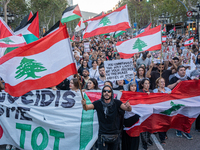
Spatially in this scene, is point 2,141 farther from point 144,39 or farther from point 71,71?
point 144,39

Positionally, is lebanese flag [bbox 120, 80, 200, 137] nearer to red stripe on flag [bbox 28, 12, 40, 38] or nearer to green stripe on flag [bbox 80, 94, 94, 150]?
green stripe on flag [bbox 80, 94, 94, 150]

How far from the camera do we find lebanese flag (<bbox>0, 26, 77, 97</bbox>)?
13.1 feet

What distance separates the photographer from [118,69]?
19.5ft

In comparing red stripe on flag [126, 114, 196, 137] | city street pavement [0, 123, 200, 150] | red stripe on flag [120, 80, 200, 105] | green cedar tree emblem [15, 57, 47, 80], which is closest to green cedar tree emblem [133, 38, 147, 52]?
red stripe on flag [120, 80, 200, 105]

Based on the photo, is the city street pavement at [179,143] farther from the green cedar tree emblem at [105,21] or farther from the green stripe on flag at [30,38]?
the green stripe on flag at [30,38]

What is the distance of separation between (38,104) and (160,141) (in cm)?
280

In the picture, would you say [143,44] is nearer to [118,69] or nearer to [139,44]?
[139,44]

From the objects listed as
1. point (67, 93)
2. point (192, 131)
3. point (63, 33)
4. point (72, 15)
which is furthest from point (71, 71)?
point (72, 15)

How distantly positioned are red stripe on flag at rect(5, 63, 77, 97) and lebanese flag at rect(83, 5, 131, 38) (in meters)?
4.78

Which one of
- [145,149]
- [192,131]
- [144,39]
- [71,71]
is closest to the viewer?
[71,71]

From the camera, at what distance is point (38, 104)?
5.26 m

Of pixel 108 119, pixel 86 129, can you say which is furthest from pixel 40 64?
pixel 86 129

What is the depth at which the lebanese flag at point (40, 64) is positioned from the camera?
3.99 metres

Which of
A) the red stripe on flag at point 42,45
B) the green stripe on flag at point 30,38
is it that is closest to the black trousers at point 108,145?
the red stripe on flag at point 42,45
